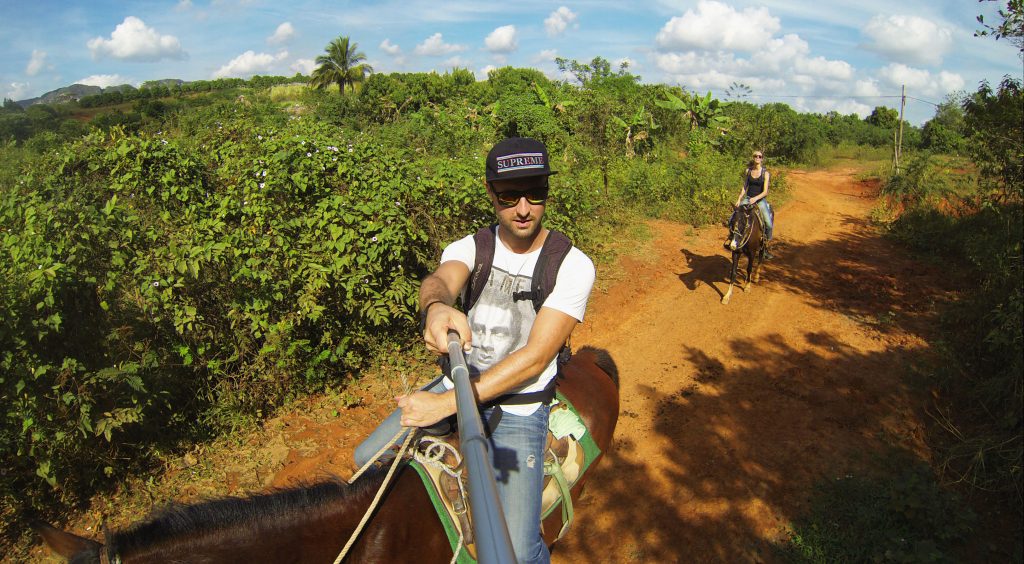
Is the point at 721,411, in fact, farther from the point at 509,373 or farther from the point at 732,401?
the point at 509,373

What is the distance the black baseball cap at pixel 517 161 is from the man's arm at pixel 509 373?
0.56m

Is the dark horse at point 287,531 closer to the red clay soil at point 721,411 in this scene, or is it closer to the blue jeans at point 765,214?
the red clay soil at point 721,411

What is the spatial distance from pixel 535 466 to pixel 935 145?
94.4ft

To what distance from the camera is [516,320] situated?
2.35 meters

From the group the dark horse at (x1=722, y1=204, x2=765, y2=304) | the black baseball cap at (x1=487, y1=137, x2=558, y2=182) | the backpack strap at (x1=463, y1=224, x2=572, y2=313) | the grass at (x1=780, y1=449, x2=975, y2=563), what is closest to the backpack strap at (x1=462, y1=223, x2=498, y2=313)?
the backpack strap at (x1=463, y1=224, x2=572, y2=313)

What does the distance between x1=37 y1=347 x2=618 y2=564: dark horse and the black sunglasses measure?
1223mm

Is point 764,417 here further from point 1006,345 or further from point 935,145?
point 935,145

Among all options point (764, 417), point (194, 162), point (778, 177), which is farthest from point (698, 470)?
point (778, 177)

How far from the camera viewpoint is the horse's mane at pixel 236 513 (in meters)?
1.66

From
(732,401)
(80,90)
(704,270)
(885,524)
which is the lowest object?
(885,524)

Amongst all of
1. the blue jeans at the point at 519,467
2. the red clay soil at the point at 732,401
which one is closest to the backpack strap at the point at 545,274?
the blue jeans at the point at 519,467

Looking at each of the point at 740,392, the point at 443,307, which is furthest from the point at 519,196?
the point at 740,392

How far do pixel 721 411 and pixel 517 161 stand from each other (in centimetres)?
456

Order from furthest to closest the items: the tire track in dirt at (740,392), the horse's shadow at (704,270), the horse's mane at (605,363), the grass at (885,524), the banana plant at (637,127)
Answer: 1. the banana plant at (637,127)
2. the horse's shadow at (704,270)
3. the tire track in dirt at (740,392)
4. the horse's mane at (605,363)
5. the grass at (885,524)
